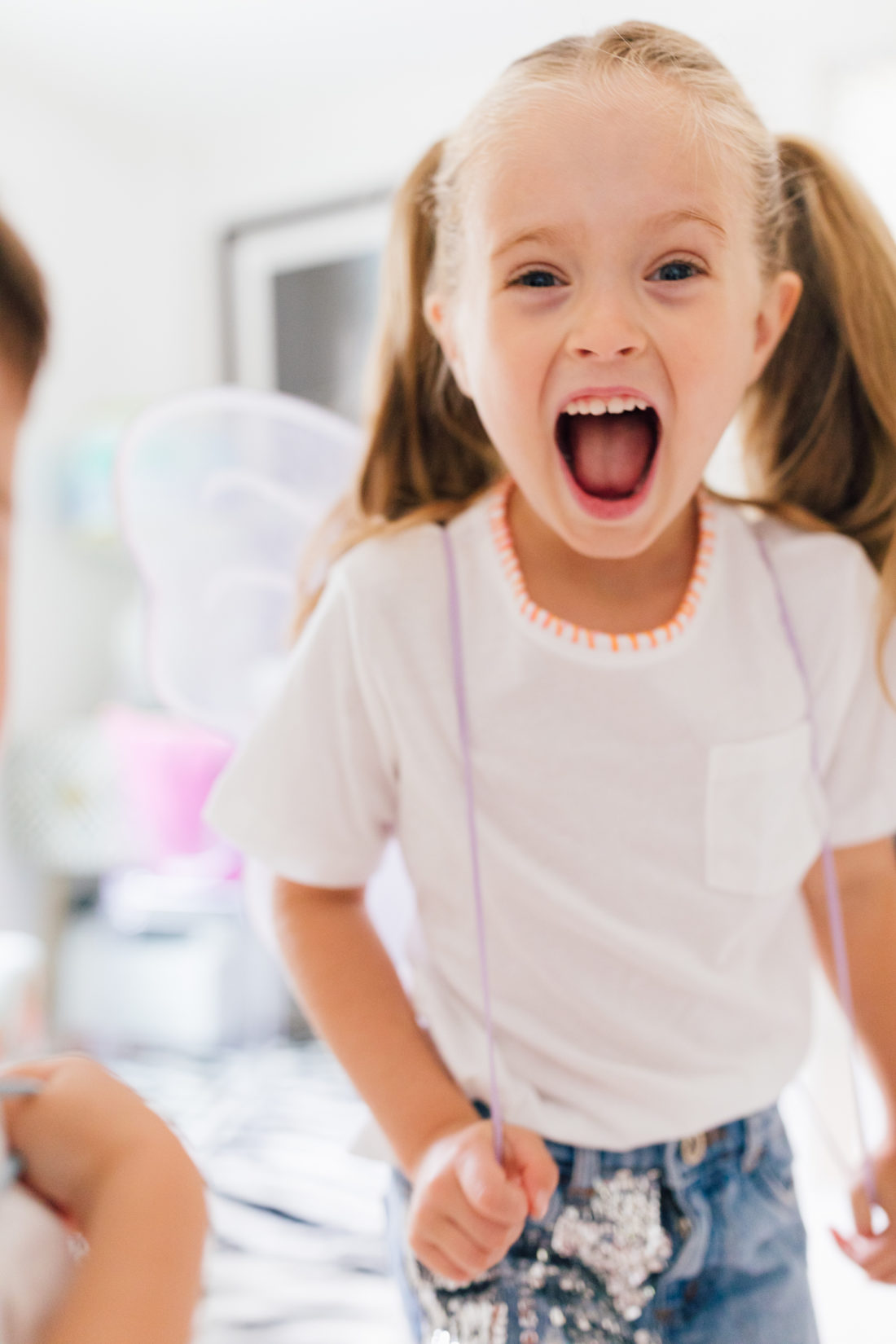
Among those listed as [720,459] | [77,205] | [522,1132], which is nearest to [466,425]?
[720,459]

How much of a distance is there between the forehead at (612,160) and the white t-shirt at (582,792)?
0.51ft

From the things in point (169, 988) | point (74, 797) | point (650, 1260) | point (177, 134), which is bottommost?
point (169, 988)

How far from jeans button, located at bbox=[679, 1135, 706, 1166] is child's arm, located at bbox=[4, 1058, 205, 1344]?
231mm

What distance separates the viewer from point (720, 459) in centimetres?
44

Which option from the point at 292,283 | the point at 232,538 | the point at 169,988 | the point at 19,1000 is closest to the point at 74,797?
the point at 169,988

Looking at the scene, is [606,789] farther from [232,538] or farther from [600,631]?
[232,538]

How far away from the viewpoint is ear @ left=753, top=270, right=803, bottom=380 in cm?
39

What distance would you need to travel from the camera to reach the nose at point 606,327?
1.02 ft

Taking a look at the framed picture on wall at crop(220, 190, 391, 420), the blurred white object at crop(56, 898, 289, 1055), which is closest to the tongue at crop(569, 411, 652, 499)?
the blurred white object at crop(56, 898, 289, 1055)

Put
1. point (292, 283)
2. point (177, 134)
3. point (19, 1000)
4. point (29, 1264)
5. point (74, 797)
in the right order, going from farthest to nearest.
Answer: point (292, 283), point (74, 797), point (177, 134), point (19, 1000), point (29, 1264)

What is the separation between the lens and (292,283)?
1.79 meters

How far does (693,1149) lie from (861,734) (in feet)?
0.62

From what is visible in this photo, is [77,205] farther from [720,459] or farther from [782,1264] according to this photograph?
[782,1264]

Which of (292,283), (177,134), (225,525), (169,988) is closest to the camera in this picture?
(225,525)
